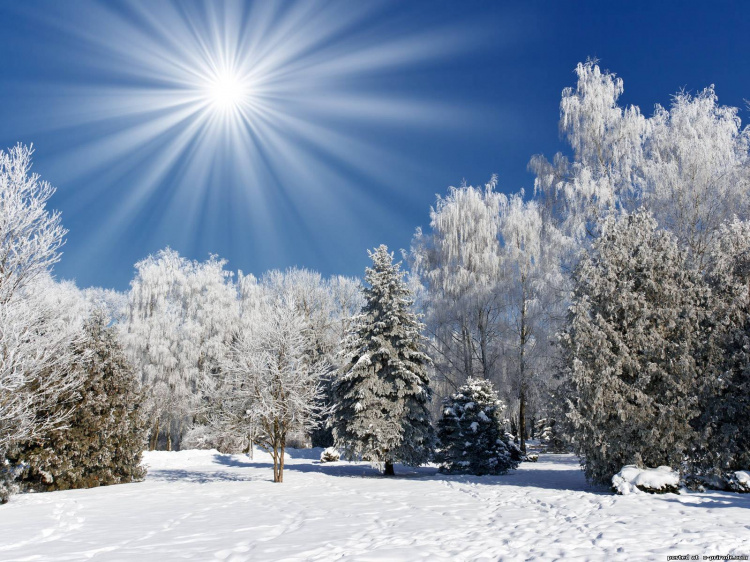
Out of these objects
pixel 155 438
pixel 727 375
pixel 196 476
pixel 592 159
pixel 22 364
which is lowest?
pixel 196 476

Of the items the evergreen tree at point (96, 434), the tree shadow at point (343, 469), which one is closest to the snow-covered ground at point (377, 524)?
the evergreen tree at point (96, 434)

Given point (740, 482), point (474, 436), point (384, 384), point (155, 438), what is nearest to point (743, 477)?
point (740, 482)

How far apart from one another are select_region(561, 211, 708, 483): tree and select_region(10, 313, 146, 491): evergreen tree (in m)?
12.6

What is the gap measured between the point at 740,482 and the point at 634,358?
9.77 ft

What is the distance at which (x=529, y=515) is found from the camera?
26.7 ft

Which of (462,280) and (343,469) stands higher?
(462,280)

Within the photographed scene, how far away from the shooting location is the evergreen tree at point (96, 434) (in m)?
13.2

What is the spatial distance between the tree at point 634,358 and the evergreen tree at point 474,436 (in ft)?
17.0

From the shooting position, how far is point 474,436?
54.1 ft

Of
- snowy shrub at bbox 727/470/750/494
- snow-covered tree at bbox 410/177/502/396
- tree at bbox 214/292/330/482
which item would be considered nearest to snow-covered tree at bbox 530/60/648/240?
snow-covered tree at bbox 410/177/502/396

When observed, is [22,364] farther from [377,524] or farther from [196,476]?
[196,476]

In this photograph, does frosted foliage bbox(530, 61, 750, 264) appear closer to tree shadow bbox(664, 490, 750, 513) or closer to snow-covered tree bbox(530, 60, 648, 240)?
snow-covered tree bbox(530, 60, 648, 240)

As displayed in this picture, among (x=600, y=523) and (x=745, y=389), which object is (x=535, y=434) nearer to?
(x=745, y=389)

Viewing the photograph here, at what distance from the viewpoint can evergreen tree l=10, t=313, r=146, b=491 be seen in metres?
13.2
